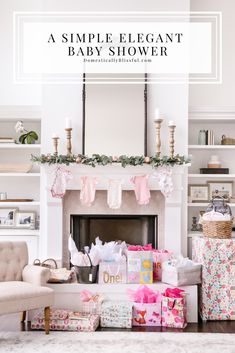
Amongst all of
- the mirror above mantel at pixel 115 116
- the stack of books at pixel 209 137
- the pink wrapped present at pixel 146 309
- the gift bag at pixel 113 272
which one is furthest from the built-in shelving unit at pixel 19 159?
the stack of books at pixel 209 137

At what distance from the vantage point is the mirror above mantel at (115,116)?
5539 millimetres

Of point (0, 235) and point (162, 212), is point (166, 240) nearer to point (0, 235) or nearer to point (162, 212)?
point (162, 212)

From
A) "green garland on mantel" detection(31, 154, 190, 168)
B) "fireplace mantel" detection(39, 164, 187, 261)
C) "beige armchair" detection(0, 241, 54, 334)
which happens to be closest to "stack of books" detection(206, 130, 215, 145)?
"fireplace mantel" detection(39, 164, 187, 261)

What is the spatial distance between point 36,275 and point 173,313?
123 cm

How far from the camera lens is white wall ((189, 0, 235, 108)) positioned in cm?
606

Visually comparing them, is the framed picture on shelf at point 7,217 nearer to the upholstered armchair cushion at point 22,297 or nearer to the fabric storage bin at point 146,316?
the upholstered armchair cushion at point 22,297

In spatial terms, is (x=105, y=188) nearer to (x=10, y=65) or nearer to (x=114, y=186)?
(x=114, y=186)

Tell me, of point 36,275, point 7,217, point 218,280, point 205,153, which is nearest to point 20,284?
point 36,275

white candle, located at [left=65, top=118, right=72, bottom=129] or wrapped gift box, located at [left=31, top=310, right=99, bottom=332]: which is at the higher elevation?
white candle, located at [left=65, top=118, right=72, bottom=129]

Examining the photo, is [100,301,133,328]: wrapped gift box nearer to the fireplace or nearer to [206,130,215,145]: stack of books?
the fireplace

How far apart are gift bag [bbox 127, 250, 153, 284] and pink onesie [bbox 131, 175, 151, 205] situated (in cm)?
75

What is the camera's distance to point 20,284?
4.22m

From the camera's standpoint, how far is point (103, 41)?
18.8 ft

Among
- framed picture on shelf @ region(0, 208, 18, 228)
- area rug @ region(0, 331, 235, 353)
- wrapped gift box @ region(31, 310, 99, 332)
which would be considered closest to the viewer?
area rug @ region(0, 331, 235, 353)
